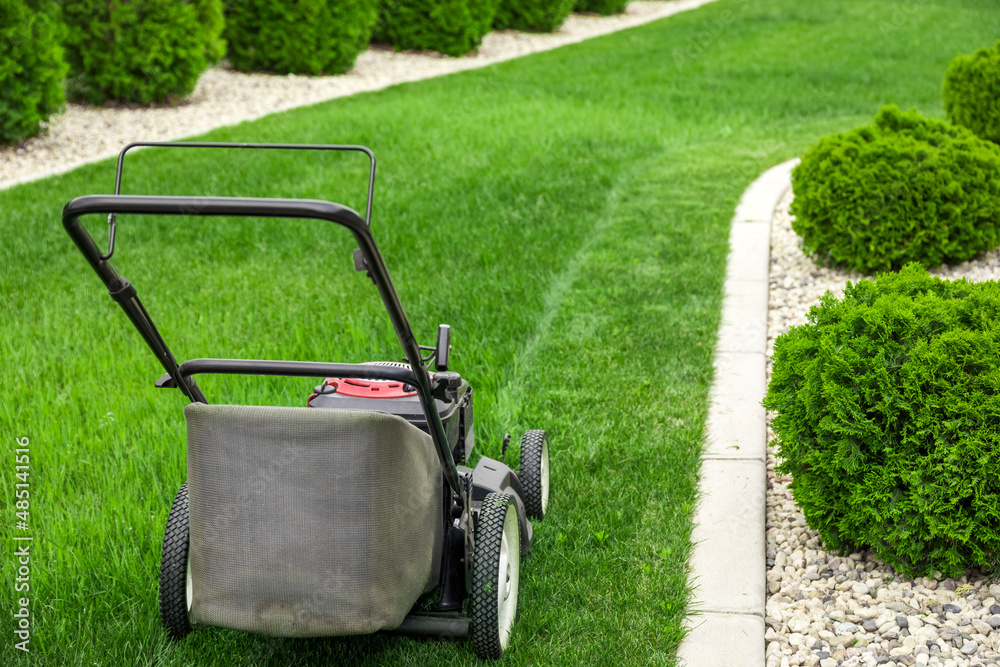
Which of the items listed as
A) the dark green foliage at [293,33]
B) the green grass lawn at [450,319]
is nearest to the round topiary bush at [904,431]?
the green grass lawn at [450,319]

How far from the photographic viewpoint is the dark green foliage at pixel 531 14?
62.1ft

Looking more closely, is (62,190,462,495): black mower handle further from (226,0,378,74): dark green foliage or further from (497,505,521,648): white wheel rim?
(226,0,378,74): dark green foliage

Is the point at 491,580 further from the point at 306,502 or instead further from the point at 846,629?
the point at 846,629

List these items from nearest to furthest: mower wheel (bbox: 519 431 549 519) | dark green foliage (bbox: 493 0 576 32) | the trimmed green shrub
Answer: mower wheel (bbox: 519 431 549 519) → the trimmed green shrub → dark green foliage (bbox: 493 0 576 32)

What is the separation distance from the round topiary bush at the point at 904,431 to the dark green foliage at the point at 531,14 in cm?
1701

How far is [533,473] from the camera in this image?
10.7 ft

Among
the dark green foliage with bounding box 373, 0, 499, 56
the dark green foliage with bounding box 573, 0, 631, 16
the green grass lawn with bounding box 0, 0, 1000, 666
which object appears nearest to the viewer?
the green grass lawn with bounding box 0, 0, 1000, 666

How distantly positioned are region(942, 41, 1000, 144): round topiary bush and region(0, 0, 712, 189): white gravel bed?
7356 mm

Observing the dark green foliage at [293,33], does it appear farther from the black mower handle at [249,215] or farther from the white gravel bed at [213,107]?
the black mower handle at [249,215]

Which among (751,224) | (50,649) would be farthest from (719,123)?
(50,649)

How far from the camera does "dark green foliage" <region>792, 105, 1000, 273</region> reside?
542 centimetres

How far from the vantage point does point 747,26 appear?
18.8m

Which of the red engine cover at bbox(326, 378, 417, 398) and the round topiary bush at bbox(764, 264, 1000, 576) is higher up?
the red engine cover at bbox(326, 378, 417, 398)

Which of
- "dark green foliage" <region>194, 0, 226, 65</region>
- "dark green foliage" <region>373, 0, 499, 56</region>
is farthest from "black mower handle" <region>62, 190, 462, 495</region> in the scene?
"dark green foliage" <region>373, 0, 499, 56</region>
